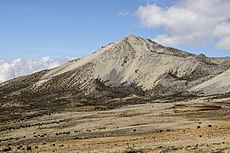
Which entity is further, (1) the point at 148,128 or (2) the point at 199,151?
(1) the point at 148,128

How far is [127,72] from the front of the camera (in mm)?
150375

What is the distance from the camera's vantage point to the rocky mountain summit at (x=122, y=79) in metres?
120

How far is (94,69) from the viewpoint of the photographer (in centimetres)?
15562

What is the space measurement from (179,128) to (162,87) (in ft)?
279

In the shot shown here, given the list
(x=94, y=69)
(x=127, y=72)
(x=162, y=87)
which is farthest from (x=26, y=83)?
(x=162, y=87)

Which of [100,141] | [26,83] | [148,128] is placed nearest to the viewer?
[100,141]

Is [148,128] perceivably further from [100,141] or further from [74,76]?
[74,76]

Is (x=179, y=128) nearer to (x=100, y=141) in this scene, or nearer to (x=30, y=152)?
(x=100, y=141)

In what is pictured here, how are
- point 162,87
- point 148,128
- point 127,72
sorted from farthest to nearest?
1. point 127,72
2. point 162,87
3. point 148,128

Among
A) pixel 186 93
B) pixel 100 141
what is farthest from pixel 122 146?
pixel 186 93

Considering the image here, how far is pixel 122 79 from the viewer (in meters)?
146

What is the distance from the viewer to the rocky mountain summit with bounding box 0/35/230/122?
120m

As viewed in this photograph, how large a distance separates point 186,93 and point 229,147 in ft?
287

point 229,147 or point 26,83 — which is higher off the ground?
point 26,83
